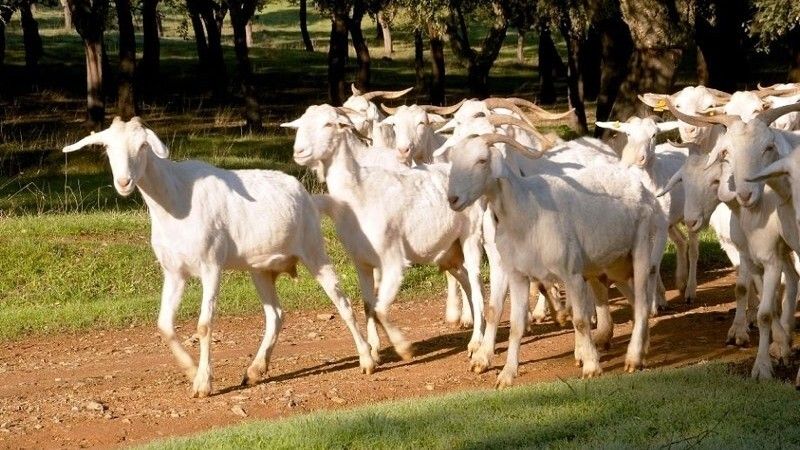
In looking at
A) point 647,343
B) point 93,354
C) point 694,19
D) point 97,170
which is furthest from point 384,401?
point 694,19

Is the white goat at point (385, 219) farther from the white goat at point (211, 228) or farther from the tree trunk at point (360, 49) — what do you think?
the tree trunk at point (360, 49)

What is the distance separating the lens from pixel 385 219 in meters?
12.5

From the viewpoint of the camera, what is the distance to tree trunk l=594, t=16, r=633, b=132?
27156mm

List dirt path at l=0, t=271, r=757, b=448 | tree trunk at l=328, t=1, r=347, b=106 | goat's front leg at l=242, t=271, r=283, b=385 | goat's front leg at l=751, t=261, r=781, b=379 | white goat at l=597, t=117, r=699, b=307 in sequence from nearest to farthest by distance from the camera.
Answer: goat's front leg at l=751, t=261, r=781, b=379 < dirt path at l=0, t=271, r=757, b=448 < goat's front leg at l=242, t=271, r=283, b=385 < white goat at l=597, t=117, r=699, b=307 < tree trunk at l=328, t=1, r=347, b=106

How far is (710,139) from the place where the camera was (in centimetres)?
1351

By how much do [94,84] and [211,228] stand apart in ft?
66.9

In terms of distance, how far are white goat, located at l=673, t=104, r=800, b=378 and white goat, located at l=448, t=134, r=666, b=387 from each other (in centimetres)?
94

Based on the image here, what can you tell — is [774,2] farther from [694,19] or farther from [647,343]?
[647,343]

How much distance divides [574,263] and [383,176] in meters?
2.52

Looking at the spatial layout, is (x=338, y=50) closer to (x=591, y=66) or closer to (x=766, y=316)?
(x=591, y=66)

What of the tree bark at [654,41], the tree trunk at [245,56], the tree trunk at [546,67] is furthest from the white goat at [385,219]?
the tree trunk at [546,67]

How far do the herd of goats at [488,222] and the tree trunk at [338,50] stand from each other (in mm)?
21440

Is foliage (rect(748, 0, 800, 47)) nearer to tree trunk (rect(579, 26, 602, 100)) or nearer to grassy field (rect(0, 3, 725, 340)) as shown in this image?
grassy field (rect(0, 3, 725, 340))

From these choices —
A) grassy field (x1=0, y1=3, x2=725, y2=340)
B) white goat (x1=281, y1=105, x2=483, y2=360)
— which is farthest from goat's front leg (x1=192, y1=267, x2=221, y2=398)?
grassy field (x1=0, y1=3, x2=725, y2=340)
